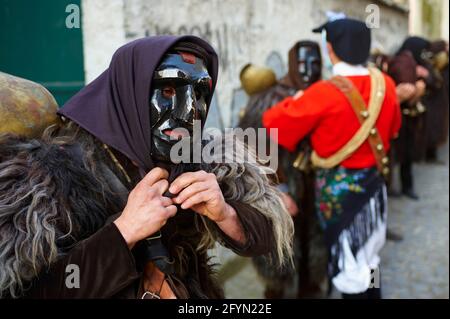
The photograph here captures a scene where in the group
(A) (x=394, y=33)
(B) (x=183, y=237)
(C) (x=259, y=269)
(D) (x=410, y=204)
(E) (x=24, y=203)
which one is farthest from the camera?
(A) (x=394, y=33)

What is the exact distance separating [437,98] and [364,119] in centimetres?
499

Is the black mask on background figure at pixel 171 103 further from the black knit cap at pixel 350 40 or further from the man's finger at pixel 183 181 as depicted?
the black knit cap at pixel 350 40

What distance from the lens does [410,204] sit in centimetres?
666

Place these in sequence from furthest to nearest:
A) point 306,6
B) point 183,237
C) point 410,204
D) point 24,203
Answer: point 410,204 → point 306,6 → point 183,237 → point 24,203

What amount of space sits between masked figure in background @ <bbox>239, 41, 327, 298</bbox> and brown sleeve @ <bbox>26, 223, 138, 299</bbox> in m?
2.11

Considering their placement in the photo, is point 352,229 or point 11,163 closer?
point 11,163

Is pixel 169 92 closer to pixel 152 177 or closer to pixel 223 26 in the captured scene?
pixel 152 177

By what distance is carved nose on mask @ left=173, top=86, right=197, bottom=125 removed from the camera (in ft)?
4.55

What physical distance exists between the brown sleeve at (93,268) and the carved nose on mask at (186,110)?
0.34 metres

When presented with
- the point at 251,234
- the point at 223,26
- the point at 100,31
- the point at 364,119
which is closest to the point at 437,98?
the point at 223,26

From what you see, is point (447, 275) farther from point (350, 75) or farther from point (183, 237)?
point (183, 237)

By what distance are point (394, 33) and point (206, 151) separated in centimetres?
1003

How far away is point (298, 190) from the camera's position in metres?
3.38

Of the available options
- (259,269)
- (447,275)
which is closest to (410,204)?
(447,275)
